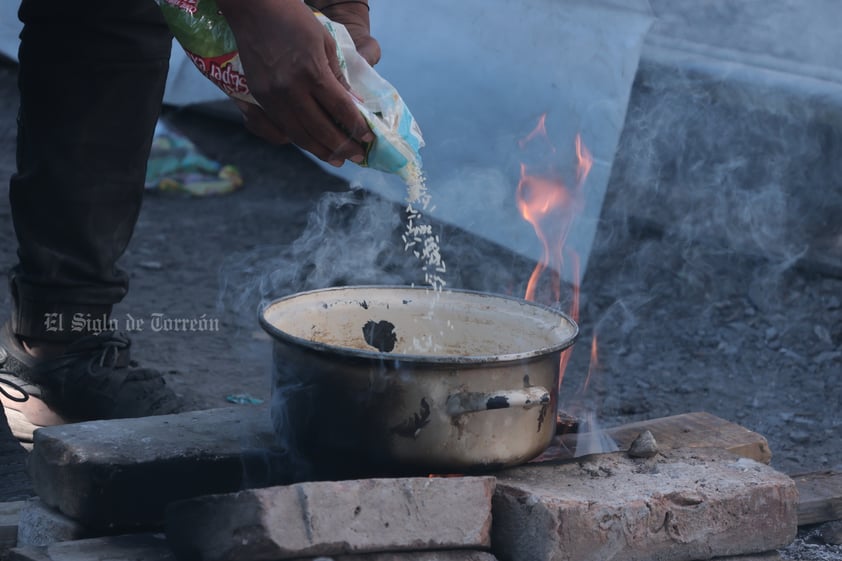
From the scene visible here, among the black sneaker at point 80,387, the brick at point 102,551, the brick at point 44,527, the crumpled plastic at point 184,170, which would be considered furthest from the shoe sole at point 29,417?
the crumpled plastic at point 184,170

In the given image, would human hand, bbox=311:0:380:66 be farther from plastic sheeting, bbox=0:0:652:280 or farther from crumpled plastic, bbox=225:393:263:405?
plastic sheeting, bbox=0:0:652:280

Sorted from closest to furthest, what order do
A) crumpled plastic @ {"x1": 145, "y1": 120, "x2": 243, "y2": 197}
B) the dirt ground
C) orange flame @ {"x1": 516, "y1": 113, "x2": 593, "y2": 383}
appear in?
the dirt ground → orange flame @ {"x1": 516, "y1": 113, "x2": 593, "y2": 383} → crumpled plastic @ {"x1": 145, "y1": 120, "x2": 243, "y2": 197}

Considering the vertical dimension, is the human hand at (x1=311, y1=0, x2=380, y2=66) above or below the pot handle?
above

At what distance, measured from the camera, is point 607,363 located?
3.46 m

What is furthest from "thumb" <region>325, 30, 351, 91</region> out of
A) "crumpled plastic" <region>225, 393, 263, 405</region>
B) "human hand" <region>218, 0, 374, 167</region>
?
"crumpled plastic" <region>225, 393, 263, 405</region>

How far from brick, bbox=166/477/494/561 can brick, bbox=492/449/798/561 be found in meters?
0.07

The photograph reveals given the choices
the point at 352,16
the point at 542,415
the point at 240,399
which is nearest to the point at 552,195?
the point at 240,399

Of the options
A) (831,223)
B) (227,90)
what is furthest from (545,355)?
(831,223)

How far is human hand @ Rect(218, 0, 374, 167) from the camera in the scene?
5.11 ft

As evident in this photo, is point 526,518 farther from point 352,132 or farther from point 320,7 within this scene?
point 320,7

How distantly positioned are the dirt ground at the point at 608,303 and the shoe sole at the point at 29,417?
40cm

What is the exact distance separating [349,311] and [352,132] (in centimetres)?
53

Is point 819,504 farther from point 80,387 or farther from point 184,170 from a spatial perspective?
point 184,170

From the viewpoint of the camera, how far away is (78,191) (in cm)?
237
